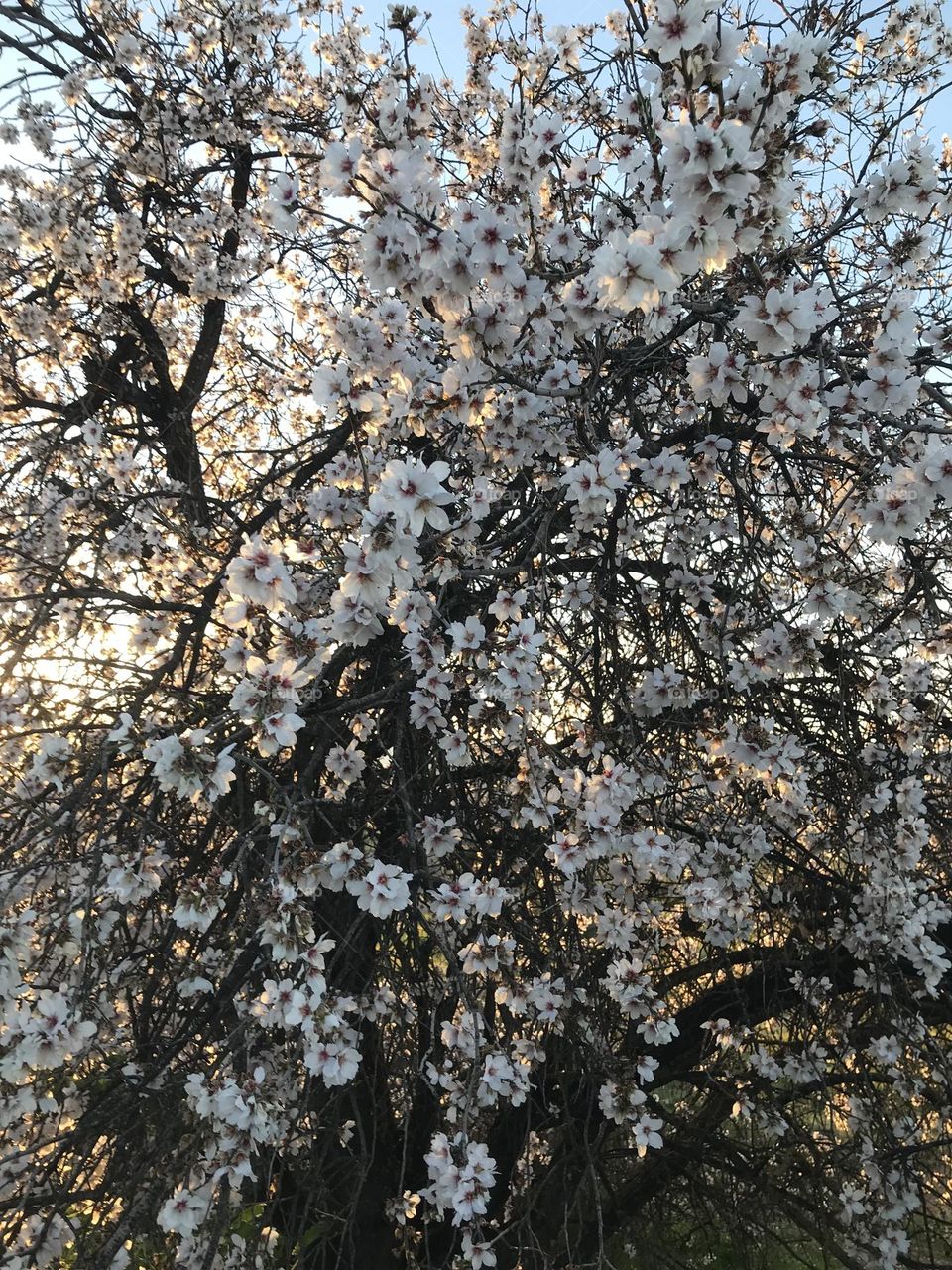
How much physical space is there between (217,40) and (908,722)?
15.9ft

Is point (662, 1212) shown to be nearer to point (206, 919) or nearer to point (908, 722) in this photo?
point (908, 722)

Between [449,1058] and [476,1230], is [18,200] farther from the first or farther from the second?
[476,1230]

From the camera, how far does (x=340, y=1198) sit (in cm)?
388

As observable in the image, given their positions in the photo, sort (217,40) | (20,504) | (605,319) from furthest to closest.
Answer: (217,40) < (20,504) < (605,319)

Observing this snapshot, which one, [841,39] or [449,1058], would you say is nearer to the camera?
[449,1058]

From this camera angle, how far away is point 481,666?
6.95 feet

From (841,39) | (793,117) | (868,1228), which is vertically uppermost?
(841,39)

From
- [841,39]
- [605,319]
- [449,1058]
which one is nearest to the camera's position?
[605,319]

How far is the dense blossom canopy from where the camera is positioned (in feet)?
6.09

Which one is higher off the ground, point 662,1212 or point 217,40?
point 217,40

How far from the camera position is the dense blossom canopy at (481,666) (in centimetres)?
186

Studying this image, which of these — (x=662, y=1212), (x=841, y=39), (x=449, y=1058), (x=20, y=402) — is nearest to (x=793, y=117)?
(x=841, y=39)

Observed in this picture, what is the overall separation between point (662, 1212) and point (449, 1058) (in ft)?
10.7

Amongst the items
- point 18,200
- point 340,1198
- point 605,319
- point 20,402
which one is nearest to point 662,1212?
point 340,1198
